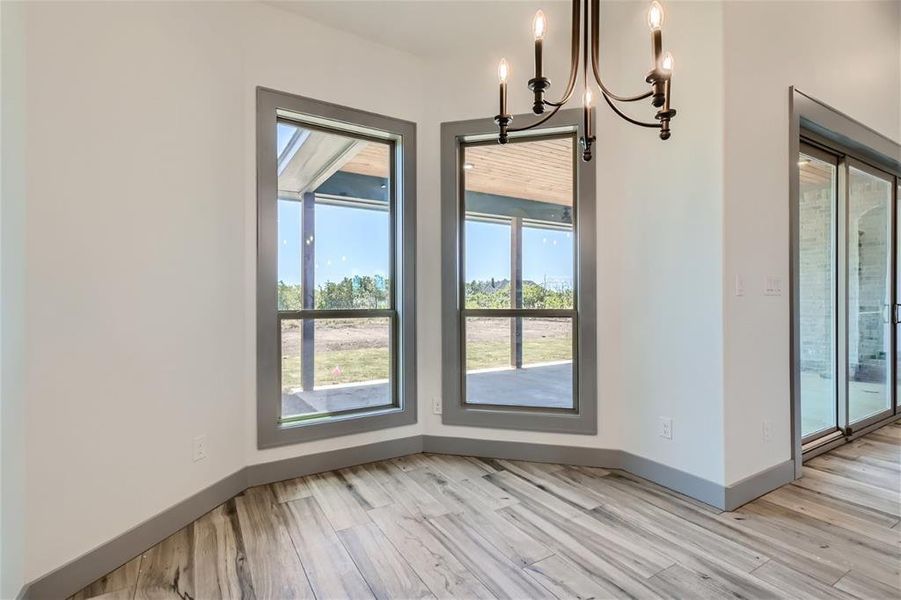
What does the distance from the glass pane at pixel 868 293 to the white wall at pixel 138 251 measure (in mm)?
4309

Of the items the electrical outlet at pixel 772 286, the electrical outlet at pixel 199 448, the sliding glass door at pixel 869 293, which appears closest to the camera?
the electrical outlet at pixel 199 448

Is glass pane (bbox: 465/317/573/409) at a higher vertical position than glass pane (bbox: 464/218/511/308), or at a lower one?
lower

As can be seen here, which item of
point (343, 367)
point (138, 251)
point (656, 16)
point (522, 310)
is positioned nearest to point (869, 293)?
point (522, 310)

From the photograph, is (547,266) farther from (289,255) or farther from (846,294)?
(846,294)

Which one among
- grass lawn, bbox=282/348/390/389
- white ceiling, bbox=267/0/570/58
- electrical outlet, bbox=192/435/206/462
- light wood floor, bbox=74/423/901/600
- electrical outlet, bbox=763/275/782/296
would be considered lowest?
light wood floor, bbox=74/423/901/600

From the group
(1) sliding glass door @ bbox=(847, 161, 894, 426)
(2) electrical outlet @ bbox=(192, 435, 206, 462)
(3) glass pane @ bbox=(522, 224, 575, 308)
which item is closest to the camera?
(2) electrical outlet @ bbox=(192, 435, 206, 462)

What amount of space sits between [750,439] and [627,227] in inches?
54.6

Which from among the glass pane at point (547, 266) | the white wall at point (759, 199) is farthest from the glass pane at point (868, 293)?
the glass pane at point (547, 266)

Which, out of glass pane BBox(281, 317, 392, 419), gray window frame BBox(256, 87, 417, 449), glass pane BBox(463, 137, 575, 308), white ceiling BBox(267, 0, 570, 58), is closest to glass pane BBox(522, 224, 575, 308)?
glass pane BBox(463, 137, 575, 308)

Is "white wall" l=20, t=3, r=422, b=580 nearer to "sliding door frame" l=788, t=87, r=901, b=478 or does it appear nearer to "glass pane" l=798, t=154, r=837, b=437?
"sliding door frame" l=788, t=87, r=901, b=478

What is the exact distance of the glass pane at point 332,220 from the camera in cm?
269

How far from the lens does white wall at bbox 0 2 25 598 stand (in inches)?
53.9

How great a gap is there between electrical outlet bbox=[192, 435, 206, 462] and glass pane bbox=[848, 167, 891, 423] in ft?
15.1

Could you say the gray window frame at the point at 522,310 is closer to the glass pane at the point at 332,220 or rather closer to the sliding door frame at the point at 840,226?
the glass pane at the point at 332,220
